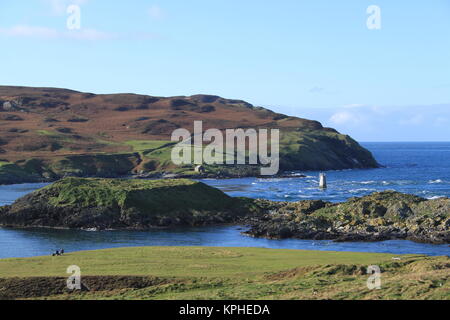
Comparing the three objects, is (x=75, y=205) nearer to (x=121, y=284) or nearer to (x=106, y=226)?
(x=106, y=226)

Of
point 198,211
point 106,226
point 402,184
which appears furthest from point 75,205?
point 402,184

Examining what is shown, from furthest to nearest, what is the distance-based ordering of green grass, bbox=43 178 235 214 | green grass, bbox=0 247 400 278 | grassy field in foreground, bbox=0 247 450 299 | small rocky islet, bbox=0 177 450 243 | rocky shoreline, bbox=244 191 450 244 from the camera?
green grass, bbox=43 178 235 214, small rocky islet, bbox=0 177 450 243, rocky shoreline, bbox=244 191 450 244, green grass, bbox=0 247 400 278, grassy field in foreground, bbox=0 247 450 299

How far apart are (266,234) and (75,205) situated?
23403 mm

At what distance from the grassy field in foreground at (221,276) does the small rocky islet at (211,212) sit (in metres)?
18.2

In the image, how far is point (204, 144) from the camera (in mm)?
195750

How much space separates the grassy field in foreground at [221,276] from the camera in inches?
1115

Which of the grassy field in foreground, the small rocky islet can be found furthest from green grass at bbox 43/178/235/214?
the grassy field in foreground

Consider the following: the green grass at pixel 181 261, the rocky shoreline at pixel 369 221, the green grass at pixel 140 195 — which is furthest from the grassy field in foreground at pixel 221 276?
the green grass at pixel 140 195

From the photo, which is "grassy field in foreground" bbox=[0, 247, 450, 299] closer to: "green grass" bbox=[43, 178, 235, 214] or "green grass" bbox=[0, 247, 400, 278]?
"green grass" bbox=[0, 247, 400, 278]

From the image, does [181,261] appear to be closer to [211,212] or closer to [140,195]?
[211,212]

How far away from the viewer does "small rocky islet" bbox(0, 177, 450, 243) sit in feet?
204

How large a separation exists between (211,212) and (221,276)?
40773 millimetres

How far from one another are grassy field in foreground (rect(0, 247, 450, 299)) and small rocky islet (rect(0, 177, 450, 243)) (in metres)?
18.2

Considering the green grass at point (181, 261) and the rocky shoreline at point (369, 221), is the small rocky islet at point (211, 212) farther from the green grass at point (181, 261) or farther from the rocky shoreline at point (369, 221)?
the green grass at point (181, 261)
